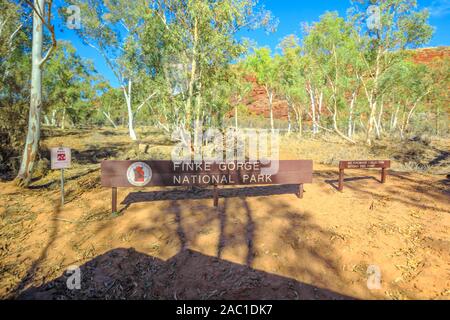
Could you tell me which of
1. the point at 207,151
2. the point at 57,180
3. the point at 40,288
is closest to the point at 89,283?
the point at 40,288

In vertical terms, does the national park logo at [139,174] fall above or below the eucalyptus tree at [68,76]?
below

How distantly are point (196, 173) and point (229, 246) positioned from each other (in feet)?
6.45

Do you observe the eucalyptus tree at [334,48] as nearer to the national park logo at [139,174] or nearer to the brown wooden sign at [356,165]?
the brown wooden sign at [356,165]

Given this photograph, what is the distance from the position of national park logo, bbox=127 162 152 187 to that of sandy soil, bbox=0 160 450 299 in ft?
2.32

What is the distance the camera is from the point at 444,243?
4109mm

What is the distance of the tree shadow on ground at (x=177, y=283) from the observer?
3113 mm

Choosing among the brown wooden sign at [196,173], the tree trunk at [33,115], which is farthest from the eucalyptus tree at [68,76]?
the brown wooden sign at [196,173]

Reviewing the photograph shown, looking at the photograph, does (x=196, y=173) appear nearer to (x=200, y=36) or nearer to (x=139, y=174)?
(x=139, y=174)

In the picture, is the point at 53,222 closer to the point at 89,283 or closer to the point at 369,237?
the point at 89,283

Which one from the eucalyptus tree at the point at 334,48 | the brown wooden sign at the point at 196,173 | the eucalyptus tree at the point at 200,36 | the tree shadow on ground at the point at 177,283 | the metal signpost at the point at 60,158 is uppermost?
the eucalyptus tree at the point at 334,48

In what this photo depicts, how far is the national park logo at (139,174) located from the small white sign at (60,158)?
1862mm

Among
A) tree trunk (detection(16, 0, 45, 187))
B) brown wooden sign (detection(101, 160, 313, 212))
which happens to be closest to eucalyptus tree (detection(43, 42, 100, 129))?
tree trunk (detection(16, 0, 45, 187))

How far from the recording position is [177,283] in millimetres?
3318
